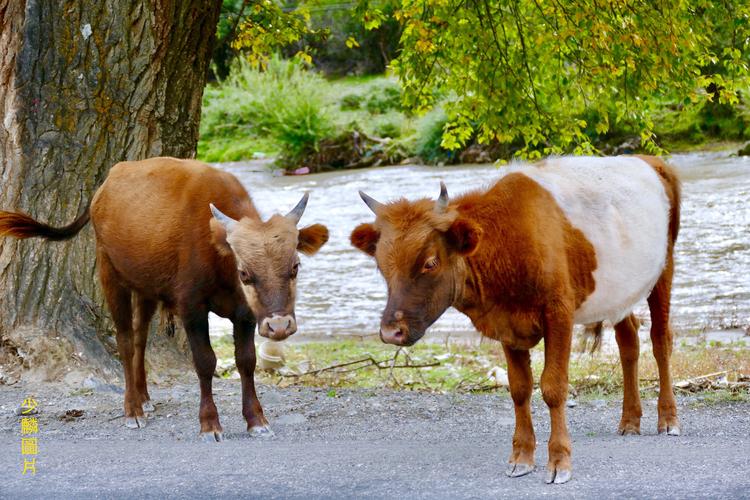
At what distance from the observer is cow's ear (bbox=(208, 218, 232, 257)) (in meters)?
7.29

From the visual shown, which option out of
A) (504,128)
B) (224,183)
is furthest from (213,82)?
(224,183)

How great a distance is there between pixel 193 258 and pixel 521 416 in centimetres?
283

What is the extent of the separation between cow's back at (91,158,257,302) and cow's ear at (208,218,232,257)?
0.17 meters

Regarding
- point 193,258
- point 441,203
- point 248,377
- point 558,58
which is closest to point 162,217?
point 193,258

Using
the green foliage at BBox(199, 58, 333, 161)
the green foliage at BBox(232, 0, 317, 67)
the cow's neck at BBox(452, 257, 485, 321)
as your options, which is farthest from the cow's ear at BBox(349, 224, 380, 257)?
the green foliage at BBox(199, 58, 333, 161)

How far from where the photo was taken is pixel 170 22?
9.37m

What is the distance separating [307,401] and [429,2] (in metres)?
4.45

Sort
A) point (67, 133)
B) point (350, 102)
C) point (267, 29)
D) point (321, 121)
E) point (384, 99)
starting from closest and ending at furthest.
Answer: point (67, 133), point (267, 29), point (321, 121), point (384, 99), point (350, 102)

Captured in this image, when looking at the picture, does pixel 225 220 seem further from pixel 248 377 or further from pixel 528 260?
pixel 528 260

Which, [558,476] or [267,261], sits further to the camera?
[267,261]

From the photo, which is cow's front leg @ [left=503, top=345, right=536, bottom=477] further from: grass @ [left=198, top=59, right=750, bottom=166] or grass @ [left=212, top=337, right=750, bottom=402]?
grass @ [left=198, top=59, right=750, bottom=166]

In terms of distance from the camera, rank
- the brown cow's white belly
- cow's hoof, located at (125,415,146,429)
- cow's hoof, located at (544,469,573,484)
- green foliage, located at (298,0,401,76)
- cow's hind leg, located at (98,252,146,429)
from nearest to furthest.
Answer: cow's hoof, located at (544,469,573,484), the brown cow's white belly, cow's hoof, located at (125,415,146,429), cow's hind leg, located at (98,252,146,429), green foliage, located at (298,0,401,76)

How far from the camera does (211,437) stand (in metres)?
7.37

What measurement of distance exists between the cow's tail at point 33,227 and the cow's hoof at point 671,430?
5.06m
